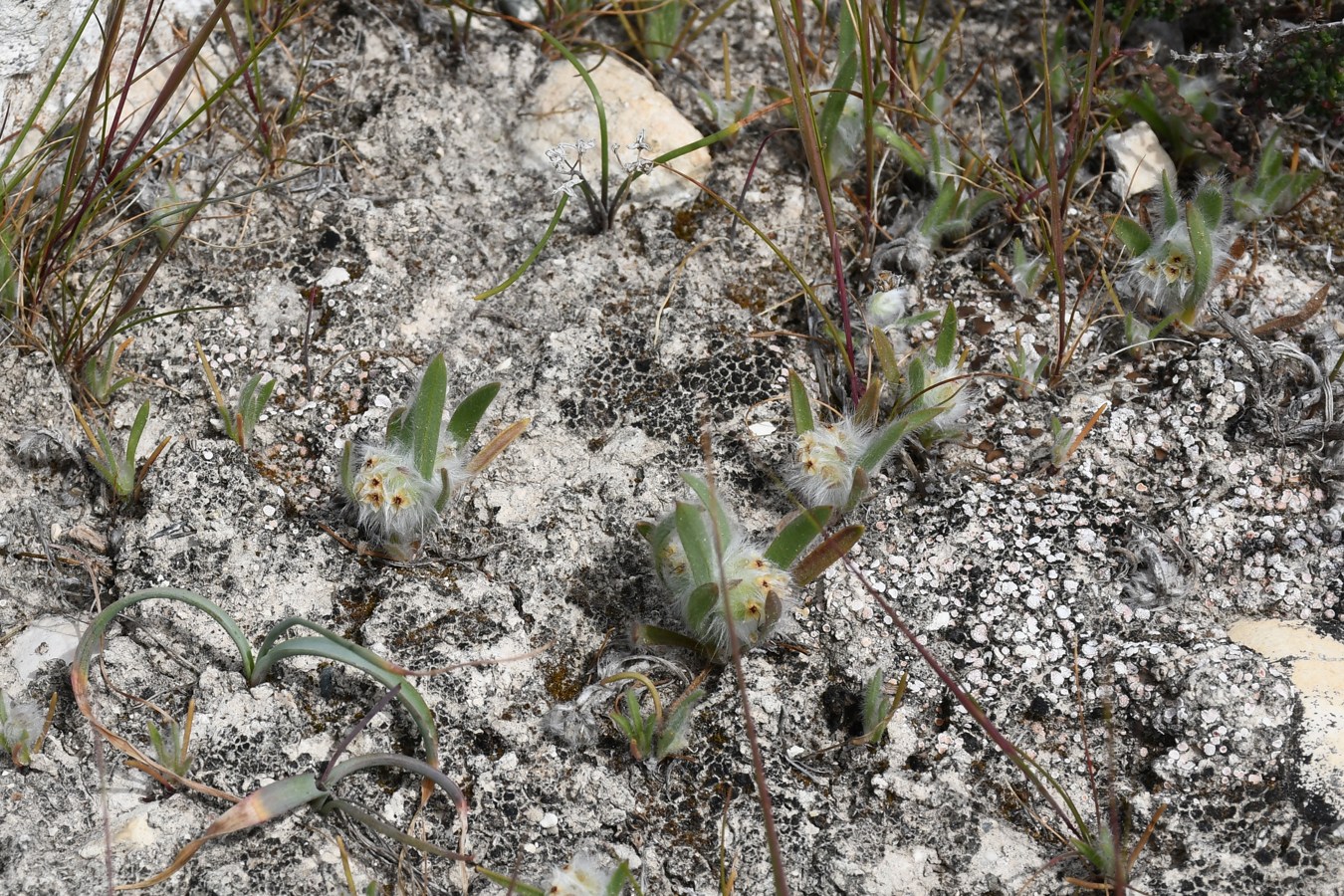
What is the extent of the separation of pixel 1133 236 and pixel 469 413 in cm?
159

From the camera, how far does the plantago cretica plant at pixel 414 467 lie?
2.06 meters

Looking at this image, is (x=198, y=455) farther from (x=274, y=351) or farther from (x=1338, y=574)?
(x=1338, y=574)

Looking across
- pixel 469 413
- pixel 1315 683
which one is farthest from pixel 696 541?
pixel 1315 683

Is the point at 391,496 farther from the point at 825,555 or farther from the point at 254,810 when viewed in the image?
the point at 825,555

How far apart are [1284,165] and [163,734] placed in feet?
9.56

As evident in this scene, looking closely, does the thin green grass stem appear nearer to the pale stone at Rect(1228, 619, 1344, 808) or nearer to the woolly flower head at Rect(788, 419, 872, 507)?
the woolly flower head at Rect(788, 419, 872, 507)

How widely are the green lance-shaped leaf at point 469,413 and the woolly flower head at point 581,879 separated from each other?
0.86 meters

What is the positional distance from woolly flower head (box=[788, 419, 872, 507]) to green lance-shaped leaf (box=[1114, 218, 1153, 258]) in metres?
0.84

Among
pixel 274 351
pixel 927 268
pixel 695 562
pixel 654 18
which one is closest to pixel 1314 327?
pixel 927 268

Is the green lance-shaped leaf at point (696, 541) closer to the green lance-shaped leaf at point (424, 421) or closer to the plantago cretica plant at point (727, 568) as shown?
the plantago cretica plant at point (727, 568)

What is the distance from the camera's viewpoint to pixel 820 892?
179 cm

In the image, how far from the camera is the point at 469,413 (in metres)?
2.13

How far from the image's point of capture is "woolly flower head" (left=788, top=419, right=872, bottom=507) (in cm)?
215

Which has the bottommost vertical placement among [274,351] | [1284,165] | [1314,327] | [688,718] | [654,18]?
[688,718]
